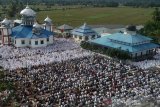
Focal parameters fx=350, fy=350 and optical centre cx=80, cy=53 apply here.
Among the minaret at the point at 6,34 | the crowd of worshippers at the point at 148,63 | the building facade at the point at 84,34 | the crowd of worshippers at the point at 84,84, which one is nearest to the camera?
the crowd of worshippers at the point at 84,84

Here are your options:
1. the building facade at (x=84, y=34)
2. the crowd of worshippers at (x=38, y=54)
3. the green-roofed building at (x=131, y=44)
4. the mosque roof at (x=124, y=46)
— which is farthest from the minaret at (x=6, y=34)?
the green-roofed building at (x=131, y=44)

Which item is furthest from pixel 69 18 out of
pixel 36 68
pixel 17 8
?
pixel 36 68

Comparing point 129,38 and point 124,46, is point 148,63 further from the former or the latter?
point 129,38

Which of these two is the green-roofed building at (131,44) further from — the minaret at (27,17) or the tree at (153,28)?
the minaret at (27,17)

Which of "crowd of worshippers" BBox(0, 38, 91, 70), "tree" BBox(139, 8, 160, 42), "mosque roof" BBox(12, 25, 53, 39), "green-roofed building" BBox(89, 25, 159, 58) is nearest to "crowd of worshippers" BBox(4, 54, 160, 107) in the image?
"crowd of worshippers" BBox(0, 38, 91, 70)

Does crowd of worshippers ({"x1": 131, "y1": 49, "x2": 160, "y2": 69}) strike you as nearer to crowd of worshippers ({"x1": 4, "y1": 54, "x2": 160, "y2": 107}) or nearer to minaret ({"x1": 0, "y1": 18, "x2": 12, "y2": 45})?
crowd of worshippers ({"x1": 4, "y1": 54, "x2": 160, "y2": 107})

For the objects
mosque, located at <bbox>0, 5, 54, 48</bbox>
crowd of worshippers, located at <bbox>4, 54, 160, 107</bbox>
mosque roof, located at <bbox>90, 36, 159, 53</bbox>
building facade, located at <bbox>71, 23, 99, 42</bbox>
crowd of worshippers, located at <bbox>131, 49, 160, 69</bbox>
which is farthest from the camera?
building facade, located at <bbox>71, 23, 99, 42</bbox>

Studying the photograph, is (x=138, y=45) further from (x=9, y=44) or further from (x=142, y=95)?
(x=9, y=44)
